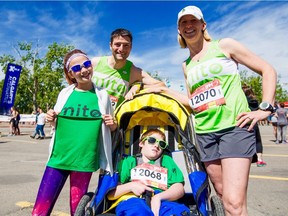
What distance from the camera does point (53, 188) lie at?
2408 millimetres

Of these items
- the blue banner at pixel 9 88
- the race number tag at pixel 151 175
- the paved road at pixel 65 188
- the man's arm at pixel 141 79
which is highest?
the blue banner at pixel 9 88

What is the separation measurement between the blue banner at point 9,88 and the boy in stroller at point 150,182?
15.8 m

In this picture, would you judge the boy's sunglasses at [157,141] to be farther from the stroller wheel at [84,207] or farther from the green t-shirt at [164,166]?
the stroller wheel at [84,207]

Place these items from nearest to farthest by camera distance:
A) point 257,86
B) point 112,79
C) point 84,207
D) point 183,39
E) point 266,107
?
point 266,107
point 84,207
point 183,39
point 112,79
point 257,86

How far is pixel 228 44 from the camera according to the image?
2.27m

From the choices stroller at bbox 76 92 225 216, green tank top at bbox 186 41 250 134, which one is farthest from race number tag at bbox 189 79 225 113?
stroller at bbox 76 92 225 216

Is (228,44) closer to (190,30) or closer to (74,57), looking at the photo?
(190,30)

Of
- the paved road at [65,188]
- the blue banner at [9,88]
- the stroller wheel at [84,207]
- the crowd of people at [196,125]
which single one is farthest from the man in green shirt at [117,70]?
the blue banner at [9,88]

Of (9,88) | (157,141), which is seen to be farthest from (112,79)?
(9,88)

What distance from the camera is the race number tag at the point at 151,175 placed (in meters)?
2.75

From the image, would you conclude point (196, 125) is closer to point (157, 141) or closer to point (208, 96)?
point (208, 96)

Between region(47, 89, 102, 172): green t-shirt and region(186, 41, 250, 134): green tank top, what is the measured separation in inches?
35.5

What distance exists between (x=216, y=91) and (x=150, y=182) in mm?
1131

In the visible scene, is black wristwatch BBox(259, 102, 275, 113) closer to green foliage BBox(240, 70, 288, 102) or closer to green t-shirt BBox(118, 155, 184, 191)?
green t-shirt BBox(118, 155, 184, 191)
